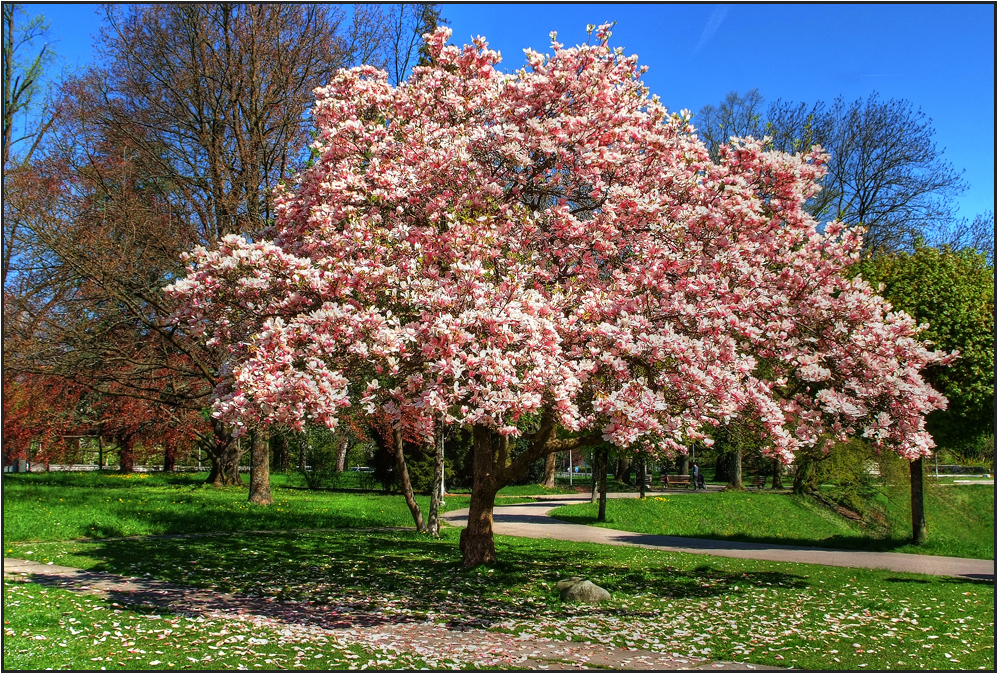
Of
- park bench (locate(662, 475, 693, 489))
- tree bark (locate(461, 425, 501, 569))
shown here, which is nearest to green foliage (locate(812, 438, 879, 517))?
tree bark (locate(461, 425, 501, 569))

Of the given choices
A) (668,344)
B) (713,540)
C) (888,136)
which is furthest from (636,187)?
(888,136)

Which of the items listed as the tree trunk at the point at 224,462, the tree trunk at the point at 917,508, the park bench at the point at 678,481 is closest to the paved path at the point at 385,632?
the tree trunk at the point at 917,508

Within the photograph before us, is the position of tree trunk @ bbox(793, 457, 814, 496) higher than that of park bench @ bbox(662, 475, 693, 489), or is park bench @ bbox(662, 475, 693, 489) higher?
tree trunk @ bbox(793, 457, 814, 496)

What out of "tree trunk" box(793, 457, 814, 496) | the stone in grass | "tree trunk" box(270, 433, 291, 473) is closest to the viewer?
the stone in grass

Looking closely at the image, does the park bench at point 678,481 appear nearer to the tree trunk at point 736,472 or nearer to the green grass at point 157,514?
the tree trunk at point 736,472

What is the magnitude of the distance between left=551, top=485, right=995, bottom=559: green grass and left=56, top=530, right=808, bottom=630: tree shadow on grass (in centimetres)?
865

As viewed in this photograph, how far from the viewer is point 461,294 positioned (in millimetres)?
9805

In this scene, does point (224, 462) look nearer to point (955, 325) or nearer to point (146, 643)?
point (146, 643)

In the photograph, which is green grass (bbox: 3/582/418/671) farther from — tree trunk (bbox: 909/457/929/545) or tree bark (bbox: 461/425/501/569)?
tree trunk (bbox: 909/457/929/545)

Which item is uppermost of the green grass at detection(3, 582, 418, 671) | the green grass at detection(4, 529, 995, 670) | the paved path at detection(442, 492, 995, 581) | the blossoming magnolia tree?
the blossoming magnolia tree

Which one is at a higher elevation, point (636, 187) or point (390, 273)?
point (636, 187)

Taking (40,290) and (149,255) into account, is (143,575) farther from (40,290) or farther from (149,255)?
→ (40,290)

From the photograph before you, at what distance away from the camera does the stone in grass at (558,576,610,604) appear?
11.8 meters

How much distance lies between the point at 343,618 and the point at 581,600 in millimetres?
3828
